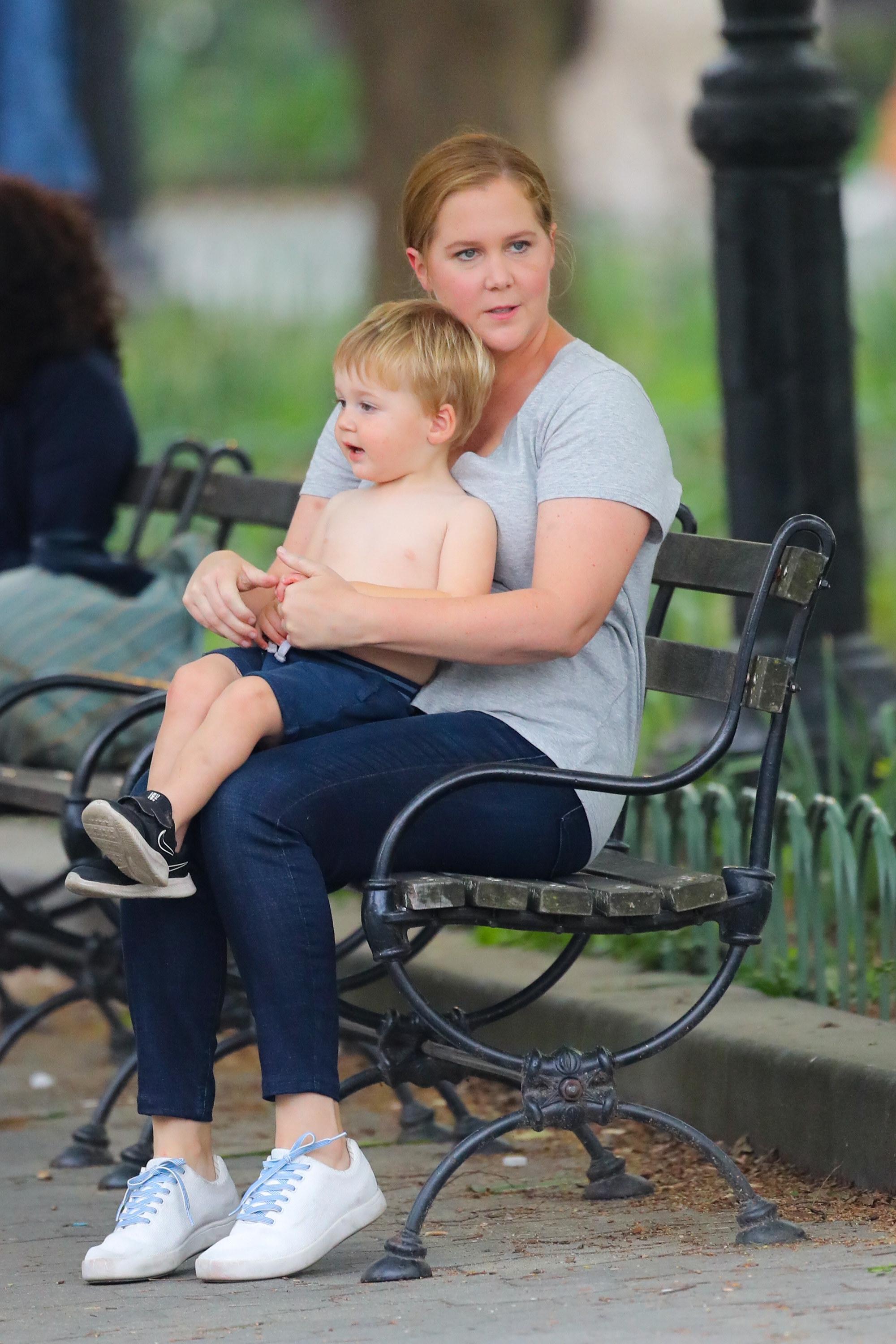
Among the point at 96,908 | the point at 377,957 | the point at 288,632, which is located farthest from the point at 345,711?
the point at 96,908

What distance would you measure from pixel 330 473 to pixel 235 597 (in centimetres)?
34

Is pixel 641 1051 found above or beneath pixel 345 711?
beneath

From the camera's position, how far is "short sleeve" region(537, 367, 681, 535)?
2756 millimetres

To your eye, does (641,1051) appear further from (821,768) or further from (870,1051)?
(821,768)

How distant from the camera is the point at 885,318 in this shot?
28.5ft

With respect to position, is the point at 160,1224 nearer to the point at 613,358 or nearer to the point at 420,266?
the point at 420,266

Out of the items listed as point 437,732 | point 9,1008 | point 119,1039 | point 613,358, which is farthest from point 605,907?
point 613,358

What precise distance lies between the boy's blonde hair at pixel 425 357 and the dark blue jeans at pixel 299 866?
448 mm

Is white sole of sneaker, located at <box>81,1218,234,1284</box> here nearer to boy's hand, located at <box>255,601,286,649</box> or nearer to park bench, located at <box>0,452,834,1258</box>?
park bench, located at <box>0,452,834,1258</box>

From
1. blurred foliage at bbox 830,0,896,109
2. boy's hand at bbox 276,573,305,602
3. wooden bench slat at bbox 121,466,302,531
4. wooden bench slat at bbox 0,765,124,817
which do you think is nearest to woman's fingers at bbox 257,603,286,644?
boy's hand at bbox 276,573,305,602

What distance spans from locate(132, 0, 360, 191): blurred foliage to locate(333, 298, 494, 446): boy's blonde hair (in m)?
11.6

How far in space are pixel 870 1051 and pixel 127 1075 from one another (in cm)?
126

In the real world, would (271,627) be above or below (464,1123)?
above

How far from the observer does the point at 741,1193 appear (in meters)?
2.71
